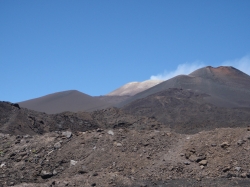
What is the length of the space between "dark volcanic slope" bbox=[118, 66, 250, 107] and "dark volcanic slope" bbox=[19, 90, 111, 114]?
5.92m

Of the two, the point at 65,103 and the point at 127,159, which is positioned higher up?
the point at 65,103

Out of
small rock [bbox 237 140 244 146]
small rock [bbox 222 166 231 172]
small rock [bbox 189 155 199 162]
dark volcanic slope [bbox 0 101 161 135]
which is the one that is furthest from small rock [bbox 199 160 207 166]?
dark volcanic slope [bbox 0 101 161 135]

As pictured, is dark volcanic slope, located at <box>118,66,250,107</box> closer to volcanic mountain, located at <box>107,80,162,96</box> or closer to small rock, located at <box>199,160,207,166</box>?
volcanic mountain, located at <box>107,80,162,96</box>

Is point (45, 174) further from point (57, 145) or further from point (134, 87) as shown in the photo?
point (134, 87)

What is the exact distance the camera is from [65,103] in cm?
7669

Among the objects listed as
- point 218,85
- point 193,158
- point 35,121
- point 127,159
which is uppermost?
point 218,85

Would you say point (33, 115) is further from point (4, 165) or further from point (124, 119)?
point (4, 165)

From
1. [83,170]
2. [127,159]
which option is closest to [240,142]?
A: [127,159]

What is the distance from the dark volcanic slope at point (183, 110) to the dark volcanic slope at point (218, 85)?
15.1 feet

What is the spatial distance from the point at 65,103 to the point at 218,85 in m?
27.9

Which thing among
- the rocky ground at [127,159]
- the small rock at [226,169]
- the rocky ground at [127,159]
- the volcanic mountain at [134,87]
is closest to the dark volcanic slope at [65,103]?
the volcanic mountain at [134,87]

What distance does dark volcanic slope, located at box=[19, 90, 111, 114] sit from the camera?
72.8 meters

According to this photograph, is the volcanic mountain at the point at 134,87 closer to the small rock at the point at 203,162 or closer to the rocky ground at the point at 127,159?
the rocky ground at the point at 127,159

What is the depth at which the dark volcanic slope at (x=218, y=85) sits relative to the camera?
64.6 metres
